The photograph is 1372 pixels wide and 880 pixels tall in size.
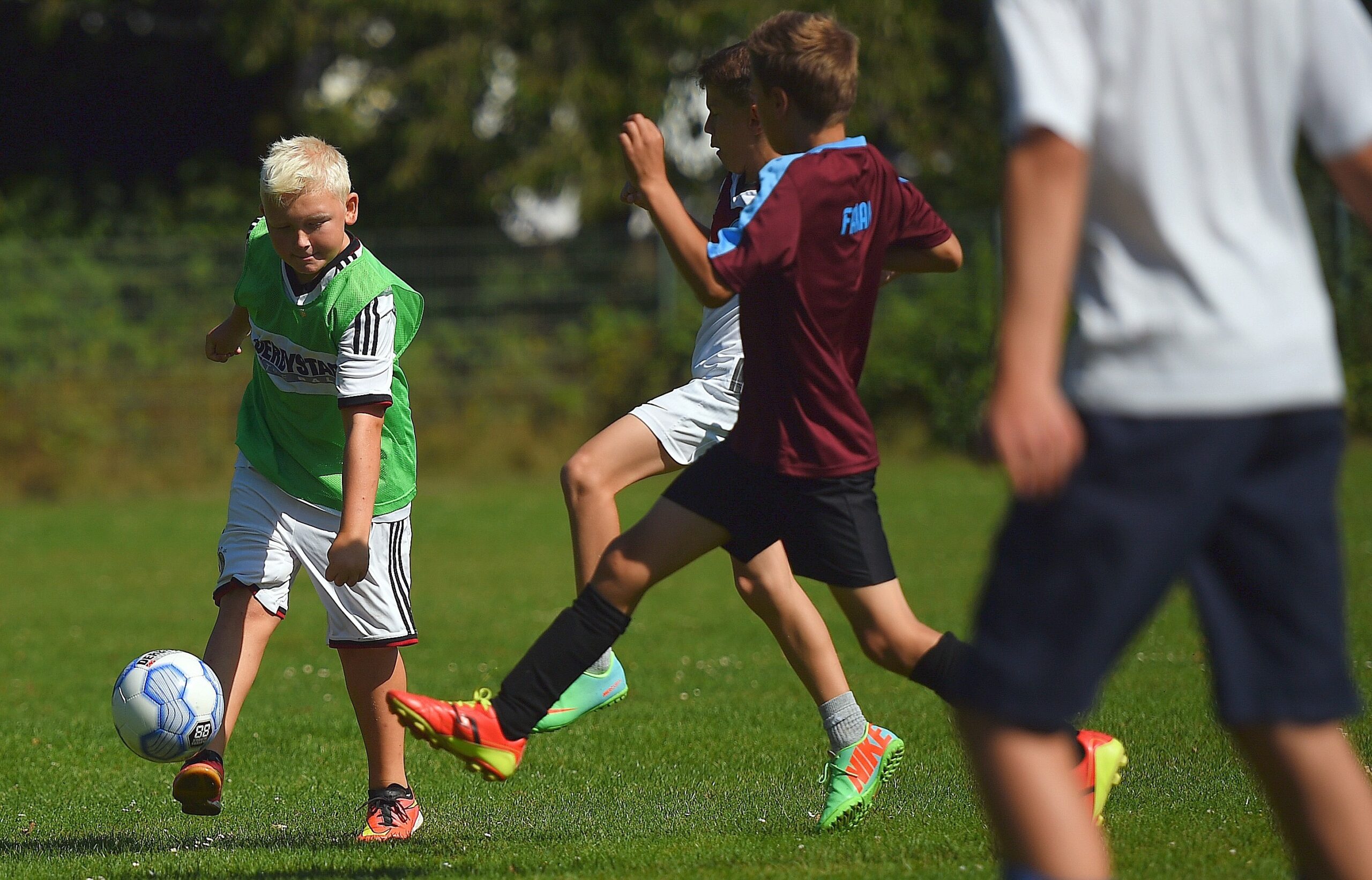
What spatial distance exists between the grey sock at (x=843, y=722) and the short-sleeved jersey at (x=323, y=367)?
134cm

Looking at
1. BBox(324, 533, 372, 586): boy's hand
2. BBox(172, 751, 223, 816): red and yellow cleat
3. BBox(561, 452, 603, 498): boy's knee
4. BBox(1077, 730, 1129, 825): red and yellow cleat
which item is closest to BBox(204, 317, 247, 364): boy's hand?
BBox(324, 533, 372, 586): boy's hand

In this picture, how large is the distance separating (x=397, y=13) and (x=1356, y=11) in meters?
16.9

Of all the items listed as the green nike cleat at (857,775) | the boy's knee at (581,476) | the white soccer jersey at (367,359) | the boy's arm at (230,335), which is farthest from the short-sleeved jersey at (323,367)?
the green nike cleat at (857,775)

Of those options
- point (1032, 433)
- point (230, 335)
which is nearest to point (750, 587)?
point (230, 335)

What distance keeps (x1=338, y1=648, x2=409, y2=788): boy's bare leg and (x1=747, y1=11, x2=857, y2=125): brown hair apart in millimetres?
1972

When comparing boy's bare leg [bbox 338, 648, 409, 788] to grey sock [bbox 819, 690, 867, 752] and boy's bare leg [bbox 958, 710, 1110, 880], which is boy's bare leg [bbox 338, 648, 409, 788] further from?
boy's bare leg [bbox 958, 710, 1110, 880]

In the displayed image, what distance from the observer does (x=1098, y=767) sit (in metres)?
3.70

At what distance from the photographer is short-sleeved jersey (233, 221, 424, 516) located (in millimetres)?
4203

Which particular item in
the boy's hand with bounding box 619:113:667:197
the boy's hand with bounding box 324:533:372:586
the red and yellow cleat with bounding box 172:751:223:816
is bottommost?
the red and yellow cleat with bounding box 172:751:223:816

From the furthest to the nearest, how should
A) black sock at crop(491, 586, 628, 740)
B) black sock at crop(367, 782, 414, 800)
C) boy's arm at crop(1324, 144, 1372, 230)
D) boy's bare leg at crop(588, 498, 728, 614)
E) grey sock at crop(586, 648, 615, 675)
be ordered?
grey sock at crop(586, 648, 615, 675)
black sock at crop(367, 782, 414, 800)
boy's bare leg at crop(588, 498, 728, 614)
black sock at crop(491, 586, 628, 740)
boy's arm at crop(1324, 144, 1372, 230)

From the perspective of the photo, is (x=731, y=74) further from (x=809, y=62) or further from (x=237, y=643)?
(x=237, y=643)

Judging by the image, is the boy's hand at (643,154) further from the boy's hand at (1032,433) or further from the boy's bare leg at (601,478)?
the boy's bare leg at (601,478)

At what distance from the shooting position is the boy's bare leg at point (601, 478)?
15.9 ft

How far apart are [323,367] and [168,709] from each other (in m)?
0.99
